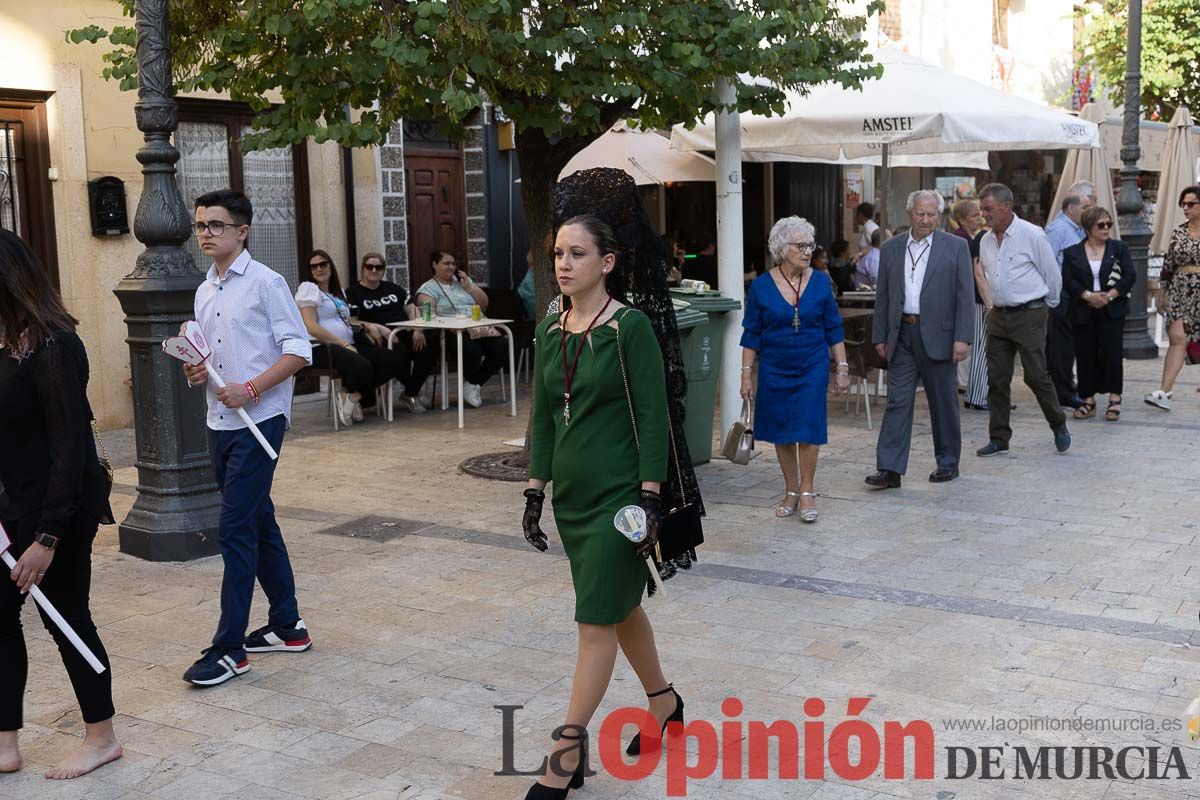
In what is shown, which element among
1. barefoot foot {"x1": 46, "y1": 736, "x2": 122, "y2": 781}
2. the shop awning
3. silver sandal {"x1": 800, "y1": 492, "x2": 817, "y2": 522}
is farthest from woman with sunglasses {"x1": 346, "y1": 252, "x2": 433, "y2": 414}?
barefoot foot {"x1": 46, "y1": 736, "x2": 122, "y2": 781}

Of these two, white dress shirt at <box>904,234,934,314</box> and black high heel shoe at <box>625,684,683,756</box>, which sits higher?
white dress shirt at <box>904,234,934,314</box>

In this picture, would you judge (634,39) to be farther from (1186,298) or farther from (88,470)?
(1186,298)

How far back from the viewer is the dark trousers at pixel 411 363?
38.8 ft

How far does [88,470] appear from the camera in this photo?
13.9 ft

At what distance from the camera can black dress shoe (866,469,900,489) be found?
8.56m

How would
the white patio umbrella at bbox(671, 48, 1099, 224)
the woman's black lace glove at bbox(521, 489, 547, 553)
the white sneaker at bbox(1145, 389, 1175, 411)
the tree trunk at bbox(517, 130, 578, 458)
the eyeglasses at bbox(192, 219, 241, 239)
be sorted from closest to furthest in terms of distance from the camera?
1. the woman's black lace glove at bbox(521, 489, 547, 553)
2. the eyeglasses at bbox(192, 219, 241, 239)
3. the tree trunk at bbox(517, 130, 578, 458)
4. the white patio umbrella at bbox(671, 48, 1099, 224)
5. the white sneaker at bbox(1145, 389, 1175, 411)

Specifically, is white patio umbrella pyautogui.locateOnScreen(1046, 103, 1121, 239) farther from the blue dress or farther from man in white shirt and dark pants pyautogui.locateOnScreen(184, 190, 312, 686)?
man in white shirt and dark pants pyautogui.locateOnScreen(184, 190, 312, 686)

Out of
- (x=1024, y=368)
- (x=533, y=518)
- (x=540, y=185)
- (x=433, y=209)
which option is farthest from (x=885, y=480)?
(x=433, y=209)

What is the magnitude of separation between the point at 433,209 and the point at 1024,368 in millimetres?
7385

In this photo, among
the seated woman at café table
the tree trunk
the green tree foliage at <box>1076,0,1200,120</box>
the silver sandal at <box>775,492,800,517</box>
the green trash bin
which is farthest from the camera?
the green tree foliage at <box>1076,0,1200,120</box>

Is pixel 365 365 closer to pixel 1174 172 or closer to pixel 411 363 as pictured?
pixel 411 363

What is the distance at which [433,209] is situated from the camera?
14875 mm

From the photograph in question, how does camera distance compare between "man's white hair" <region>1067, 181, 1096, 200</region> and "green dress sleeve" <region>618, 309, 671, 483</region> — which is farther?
"man's white hair" <region>1067, 181, 1096, 200</region>

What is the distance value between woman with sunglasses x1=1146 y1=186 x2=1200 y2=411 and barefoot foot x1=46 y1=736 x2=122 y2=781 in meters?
9.42
